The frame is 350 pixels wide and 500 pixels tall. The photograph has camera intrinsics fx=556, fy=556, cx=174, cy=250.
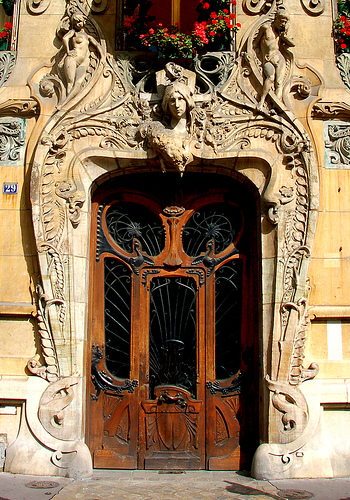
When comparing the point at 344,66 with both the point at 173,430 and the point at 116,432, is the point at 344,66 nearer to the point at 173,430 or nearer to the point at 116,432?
the point at 173,430

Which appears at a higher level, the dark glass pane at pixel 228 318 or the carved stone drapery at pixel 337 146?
the carved stone drapery at pixel 337 146

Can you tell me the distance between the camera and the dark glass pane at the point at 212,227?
6.71m

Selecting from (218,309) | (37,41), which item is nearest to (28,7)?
(37,41)

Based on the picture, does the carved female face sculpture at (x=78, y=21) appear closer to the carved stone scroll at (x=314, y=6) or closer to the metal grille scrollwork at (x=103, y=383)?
the carved stone scroll at (x=314, y=6)

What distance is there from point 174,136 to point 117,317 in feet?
7.25

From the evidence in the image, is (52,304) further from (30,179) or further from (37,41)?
(37,41)

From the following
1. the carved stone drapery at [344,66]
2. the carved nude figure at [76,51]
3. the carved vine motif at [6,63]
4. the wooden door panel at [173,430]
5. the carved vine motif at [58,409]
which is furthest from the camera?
the carved vine motif at [6,63]

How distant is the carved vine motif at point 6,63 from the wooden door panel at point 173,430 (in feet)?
13.5

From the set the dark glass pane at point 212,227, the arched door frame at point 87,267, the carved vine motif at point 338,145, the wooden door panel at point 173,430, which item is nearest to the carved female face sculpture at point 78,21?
the arched door frame at point 87,267

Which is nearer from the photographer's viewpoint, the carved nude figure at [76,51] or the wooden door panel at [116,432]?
the wooden door panel at [116,432]

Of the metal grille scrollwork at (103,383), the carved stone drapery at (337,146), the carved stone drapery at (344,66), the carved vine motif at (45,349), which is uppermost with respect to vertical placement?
the carved stone drapery at (344,66)

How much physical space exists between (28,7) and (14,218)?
8.59ft

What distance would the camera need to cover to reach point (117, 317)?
21.6ft

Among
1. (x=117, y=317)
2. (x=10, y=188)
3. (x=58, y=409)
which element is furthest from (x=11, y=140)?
(x=58, y=409)
